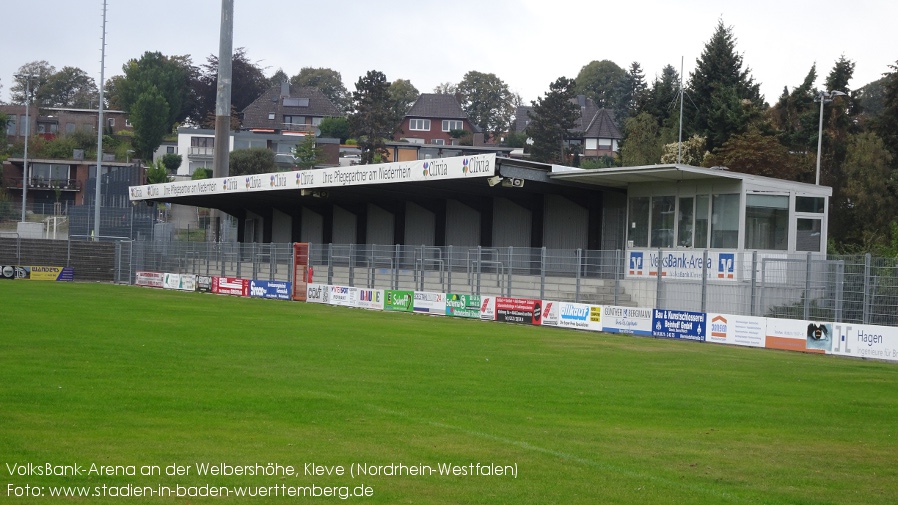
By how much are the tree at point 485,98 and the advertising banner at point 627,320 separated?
4805 inches

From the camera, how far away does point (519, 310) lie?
104 feet

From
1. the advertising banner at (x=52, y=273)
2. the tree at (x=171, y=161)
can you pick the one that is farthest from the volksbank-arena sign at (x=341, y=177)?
the tree at (x=171, y=161)

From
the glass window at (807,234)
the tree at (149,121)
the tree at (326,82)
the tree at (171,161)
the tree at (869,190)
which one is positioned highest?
the tree at (326,82)

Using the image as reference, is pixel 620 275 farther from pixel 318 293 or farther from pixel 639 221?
pixel 318 293

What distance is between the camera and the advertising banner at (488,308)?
32.7 meters

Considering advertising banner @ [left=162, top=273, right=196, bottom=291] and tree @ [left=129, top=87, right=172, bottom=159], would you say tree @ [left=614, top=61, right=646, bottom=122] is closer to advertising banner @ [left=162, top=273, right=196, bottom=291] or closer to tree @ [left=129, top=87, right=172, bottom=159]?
tree @ [left=129, top=87, right=172, bottom=159]

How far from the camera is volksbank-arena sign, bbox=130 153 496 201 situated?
34.5 m

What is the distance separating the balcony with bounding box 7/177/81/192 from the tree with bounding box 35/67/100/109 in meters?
64.4

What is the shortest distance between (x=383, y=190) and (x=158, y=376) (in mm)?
29969

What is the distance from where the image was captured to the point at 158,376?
14.0m

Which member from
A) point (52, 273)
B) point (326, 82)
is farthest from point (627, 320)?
point (326, 82)

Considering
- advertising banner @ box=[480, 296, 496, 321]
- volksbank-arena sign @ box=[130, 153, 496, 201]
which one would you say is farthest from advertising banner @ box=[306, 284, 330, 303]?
advertising banner @ box=[480, 296, 496, 321]

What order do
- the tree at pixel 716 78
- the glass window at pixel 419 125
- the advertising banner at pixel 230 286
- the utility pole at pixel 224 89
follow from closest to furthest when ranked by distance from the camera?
1. the advertising banner at pixel 230 286
2. the utility pole at pixel 224 89
3. the tree at pixel 716 78
4. the glass window at pixel 419 125

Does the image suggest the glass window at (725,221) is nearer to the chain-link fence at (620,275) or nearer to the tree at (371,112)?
the chain-link fence at (620,275)
